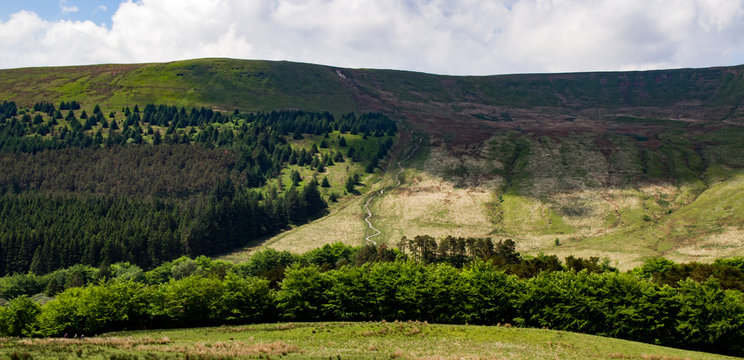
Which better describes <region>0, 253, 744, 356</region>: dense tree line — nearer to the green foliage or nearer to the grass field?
the green foliage

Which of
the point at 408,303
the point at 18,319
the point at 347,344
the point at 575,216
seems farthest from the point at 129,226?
the point at 575,216

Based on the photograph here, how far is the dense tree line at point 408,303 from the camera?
64.2m

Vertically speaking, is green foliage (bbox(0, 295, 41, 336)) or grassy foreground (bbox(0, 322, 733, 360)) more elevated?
grassy foreground (bbox(0, 322, 733, 360))

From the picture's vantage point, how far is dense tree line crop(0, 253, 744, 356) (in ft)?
211

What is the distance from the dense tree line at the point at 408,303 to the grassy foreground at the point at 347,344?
205 inches

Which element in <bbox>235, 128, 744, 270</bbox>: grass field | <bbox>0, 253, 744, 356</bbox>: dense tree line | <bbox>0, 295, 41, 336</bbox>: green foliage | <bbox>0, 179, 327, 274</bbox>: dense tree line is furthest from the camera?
<bbox>0, 179, 327, 274</bbox>: dense tree line

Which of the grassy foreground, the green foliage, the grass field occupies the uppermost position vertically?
the grass field

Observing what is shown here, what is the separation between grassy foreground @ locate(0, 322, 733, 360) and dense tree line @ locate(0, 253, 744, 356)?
5.22 metres

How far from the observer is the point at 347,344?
53.8 metres

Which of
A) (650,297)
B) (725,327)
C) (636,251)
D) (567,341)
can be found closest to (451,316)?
(567,341)

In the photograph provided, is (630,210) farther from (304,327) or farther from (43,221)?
(43,221)

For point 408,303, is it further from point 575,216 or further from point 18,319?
point 575,216

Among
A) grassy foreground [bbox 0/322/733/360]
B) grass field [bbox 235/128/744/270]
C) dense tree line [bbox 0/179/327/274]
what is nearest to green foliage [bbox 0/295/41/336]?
grassy foreground [bbox 0/322/733/360]

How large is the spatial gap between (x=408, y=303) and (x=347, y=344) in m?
23.5
